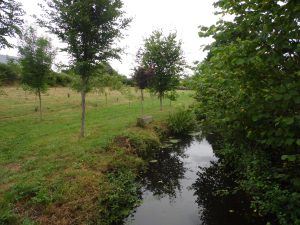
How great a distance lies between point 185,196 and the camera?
8562mm

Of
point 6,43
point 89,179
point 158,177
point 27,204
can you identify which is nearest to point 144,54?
point 6,43

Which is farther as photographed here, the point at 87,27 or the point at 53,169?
the point at 87,27

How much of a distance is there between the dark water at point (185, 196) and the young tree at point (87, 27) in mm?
5435

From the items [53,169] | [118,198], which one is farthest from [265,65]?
[53,169]

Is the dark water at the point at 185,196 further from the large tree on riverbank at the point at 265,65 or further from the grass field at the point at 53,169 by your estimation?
the large tree on riverbank at the point at 265,65

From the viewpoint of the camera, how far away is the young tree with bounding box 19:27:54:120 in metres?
17.9

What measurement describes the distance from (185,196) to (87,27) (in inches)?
311

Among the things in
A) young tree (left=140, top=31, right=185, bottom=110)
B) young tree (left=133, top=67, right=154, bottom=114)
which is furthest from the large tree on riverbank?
young tree (left=140, top=31, right=185, bottom=110)

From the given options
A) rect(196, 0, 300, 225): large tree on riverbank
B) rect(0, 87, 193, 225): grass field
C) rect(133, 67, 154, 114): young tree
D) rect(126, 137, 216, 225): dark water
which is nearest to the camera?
rect(196, 0, 300, 225): large tree on riverbank

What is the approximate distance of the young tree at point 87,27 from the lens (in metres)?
10.9

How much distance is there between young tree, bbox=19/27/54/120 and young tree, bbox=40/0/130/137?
24.2 ft

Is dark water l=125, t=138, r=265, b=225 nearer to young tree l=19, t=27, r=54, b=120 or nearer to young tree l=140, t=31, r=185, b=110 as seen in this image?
young tree l=140, t=31, r=185, b=110

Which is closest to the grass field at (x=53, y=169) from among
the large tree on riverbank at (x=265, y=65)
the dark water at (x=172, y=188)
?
the dark water at (x=172, y=188)

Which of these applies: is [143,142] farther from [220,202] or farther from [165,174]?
[220,202]
